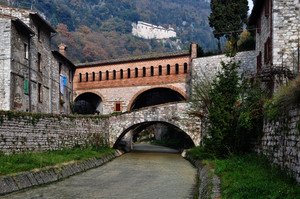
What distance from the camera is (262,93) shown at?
12227 mm

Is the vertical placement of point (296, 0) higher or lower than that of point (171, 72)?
higher

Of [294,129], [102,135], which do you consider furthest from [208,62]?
[294,129]

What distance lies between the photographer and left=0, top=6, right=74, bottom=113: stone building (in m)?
19.0

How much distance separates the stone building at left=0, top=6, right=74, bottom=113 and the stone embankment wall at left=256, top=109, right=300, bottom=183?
14.9 m

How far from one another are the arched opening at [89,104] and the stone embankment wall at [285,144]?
24.6 meters

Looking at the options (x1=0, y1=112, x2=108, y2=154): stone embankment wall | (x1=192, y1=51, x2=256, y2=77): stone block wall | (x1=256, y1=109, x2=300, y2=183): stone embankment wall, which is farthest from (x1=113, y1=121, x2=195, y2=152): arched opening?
(x1=256, y1=109, x2=300, y2=183): stone embankment wall

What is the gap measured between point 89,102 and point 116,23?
289 feet

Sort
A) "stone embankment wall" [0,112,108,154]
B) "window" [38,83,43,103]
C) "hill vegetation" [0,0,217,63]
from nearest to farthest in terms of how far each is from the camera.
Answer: "stone embankment wall" [0,112,108,154] → "window" [38,83,43,103] → "hill vegetation" [0,0,217,63]

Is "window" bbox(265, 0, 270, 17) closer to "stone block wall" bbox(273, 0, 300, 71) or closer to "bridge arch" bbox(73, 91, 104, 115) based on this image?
"stone block wall" bbox(273, 0, 300, 71)

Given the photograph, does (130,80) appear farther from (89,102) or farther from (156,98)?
(89,102)

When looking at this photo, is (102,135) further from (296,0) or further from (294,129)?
(294,129)

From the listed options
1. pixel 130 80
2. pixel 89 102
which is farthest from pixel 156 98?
pixel 89 102

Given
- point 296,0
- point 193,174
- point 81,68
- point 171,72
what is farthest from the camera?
point 81,68

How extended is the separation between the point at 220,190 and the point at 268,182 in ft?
3.59
